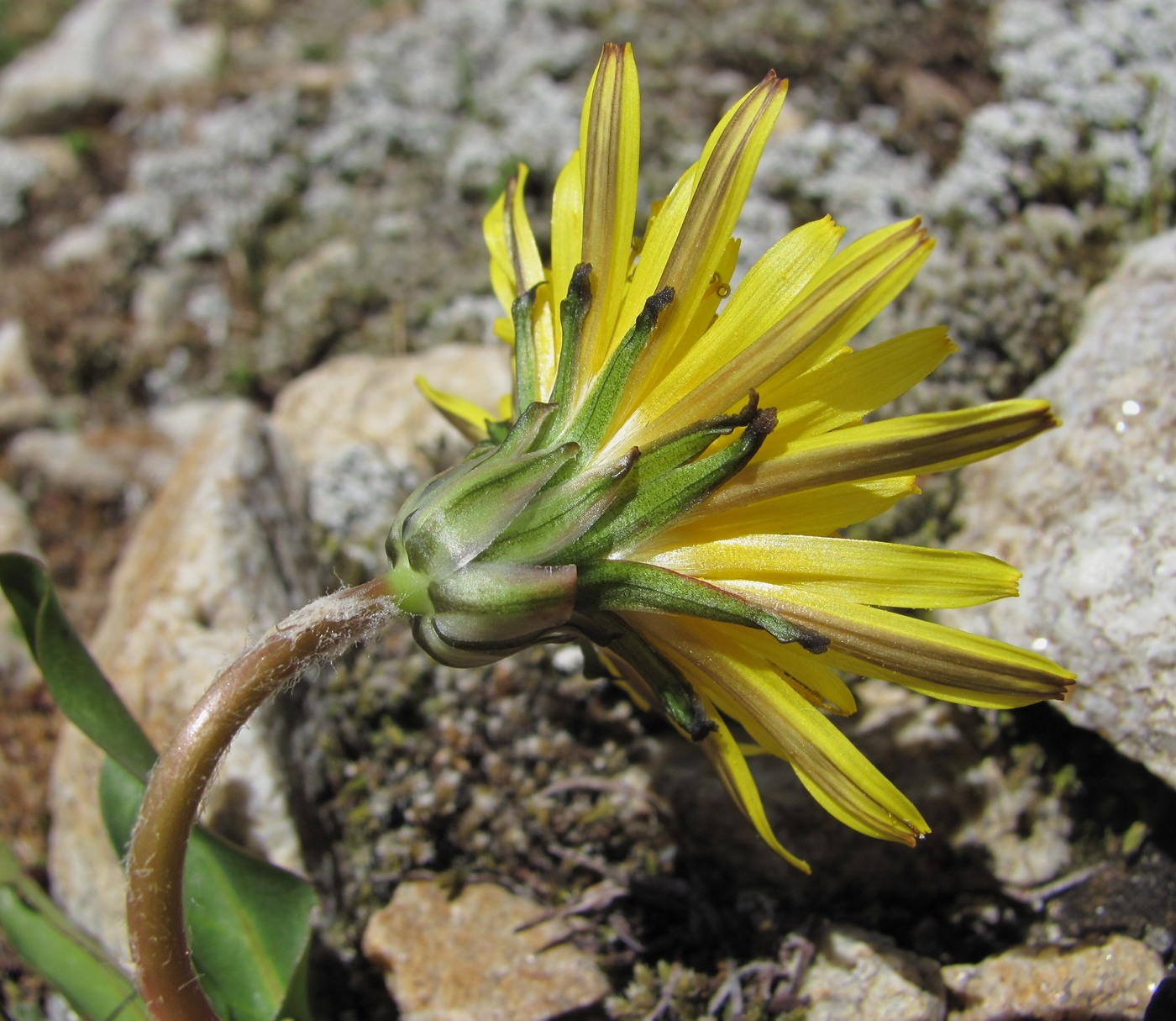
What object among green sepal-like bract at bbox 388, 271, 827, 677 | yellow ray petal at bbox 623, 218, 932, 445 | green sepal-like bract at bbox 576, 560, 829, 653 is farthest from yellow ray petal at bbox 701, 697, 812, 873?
yellow ray petal at bbox 623, 218, 932, 445

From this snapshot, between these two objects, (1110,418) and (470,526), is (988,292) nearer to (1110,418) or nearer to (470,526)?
(1110,418)

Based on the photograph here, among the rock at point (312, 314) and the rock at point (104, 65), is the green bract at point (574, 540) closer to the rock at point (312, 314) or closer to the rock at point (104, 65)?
the rock at point (312, 314)

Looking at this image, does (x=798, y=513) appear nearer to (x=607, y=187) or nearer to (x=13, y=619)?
(x=607, y=187)

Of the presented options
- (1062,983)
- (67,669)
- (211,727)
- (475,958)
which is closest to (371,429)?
(67,669)

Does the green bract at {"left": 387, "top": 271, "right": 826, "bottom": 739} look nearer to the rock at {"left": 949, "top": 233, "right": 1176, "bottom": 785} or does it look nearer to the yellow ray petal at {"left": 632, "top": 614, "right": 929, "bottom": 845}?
the yellow ray petal at {"left": 632, "top": 614, "right": 929, "bottom": 845}

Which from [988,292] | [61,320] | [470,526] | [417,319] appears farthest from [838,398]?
[61,320]
